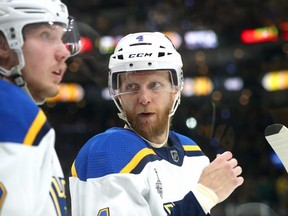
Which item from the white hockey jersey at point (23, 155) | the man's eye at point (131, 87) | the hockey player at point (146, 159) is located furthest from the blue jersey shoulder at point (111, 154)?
the white hockey jersey at point (23, 155)

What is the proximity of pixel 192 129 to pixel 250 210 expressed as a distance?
1280 mm

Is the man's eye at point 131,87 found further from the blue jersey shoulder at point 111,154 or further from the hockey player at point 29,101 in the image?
the hockey player at point 29,101

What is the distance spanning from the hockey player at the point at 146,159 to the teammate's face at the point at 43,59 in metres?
0.39

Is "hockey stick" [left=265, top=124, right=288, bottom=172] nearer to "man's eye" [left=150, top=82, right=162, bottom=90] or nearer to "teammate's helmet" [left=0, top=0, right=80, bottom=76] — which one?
"man's eye" [left=150, top=82, right=162, bottom=90]

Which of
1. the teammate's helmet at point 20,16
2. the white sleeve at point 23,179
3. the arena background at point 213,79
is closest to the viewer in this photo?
the white sleeve at point 23,179

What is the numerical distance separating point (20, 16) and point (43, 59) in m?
0.11

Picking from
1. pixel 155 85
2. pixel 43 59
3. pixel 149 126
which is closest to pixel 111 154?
pixel 149 126

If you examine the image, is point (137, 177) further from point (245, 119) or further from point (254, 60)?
point (254, 60)

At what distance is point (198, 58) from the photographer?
28.4 ft

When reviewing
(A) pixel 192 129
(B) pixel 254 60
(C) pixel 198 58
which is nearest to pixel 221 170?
(A) pixel 192 129

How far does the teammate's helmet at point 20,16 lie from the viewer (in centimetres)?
135

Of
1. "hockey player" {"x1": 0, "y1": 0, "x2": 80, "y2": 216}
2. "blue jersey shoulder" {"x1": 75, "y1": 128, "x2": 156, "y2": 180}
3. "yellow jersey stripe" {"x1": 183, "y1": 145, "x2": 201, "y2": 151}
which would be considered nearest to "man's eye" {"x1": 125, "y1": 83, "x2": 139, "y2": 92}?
"blue jersey shoulder" {"x1": 75, "y1": 128, "x2": 156, "y2": 180}

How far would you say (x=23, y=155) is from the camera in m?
1.20

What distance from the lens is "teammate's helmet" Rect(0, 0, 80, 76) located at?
53.1 inches
